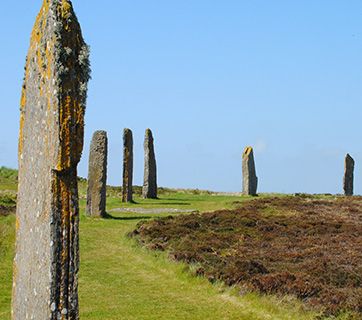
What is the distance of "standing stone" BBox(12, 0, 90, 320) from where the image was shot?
9.41m

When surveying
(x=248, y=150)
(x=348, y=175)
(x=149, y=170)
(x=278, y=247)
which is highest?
(x=248, y=150)

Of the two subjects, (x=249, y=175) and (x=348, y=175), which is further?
(x=348, y=175)

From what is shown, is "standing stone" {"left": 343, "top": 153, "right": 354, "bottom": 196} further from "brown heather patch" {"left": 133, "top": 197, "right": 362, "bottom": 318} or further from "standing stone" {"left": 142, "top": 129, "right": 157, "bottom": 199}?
"brown heather patch" {"left": 133, "top": 197, "right": 362, "bottom": 318}

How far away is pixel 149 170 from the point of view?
4025 centimetres

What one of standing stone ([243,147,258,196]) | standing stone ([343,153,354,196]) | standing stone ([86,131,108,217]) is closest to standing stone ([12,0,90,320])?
standing stone ([86,131,108,217])

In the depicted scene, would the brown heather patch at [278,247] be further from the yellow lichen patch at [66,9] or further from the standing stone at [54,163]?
the yellow lichen patch at [66,9]

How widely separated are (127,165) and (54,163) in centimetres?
2724

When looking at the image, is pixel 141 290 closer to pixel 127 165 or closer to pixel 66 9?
pixel 66 9

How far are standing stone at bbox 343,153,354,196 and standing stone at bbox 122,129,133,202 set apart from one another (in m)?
16.5

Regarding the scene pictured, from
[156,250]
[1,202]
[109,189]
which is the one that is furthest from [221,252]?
[109,189]

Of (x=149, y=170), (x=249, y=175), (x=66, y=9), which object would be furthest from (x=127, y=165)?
(x=66, y=9)

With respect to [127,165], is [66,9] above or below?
above

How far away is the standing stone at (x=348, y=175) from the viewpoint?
47.1m

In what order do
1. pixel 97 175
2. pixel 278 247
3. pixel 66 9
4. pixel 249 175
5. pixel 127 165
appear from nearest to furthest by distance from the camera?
1. pixel 66 9
2. pixel 278 247
3. pixel 97 175
4. pixel 127 165
5. pixel 249 175
